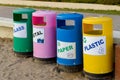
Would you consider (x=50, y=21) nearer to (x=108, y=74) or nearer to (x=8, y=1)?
(x=108, y=74)

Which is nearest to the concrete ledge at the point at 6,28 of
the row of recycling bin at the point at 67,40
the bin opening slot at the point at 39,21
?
the row of recycling bin at the point at 67,40

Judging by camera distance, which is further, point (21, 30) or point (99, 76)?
point (21, 30)

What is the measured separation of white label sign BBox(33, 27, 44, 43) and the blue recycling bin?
46 cm

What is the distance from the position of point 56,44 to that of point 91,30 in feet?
2.33

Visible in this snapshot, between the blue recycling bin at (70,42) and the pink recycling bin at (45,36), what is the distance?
348 millimetres

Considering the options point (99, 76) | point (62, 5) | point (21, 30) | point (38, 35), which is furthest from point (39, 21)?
point (62, 5)

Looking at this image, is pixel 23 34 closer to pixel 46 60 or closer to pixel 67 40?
pixel 46 60

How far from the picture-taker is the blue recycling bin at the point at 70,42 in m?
6.10

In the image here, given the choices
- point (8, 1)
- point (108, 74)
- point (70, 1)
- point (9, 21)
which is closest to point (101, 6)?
point (70, 1)

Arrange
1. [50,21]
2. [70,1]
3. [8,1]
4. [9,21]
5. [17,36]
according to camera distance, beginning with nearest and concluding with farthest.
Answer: [50,21], [17,36], [9,21], [70,1], [8,1]

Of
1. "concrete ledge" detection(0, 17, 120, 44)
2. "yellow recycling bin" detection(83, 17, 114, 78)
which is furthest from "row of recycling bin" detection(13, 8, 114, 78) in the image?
"concrete ledge" detection(0, 17, 120, 44)

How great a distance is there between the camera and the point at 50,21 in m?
6.55

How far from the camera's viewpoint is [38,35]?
6645 mm

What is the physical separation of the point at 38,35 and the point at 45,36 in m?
0.14
